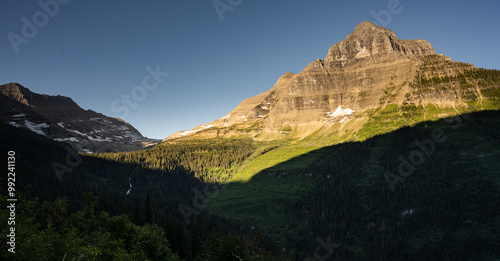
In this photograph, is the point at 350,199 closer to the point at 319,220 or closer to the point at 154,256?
the point at 319,220

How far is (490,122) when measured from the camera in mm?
188375

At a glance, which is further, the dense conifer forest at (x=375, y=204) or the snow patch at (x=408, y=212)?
the snow patch at (x=408, y=212)

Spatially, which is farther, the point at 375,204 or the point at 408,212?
the point at 375,204

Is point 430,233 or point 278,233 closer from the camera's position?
point 430,233

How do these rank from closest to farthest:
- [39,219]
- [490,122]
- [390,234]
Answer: [39,219] → [390,234] → [490,122]

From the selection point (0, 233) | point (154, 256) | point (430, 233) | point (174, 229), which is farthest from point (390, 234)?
point (0, 233)

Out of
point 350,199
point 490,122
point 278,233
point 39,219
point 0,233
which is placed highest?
point 490,122

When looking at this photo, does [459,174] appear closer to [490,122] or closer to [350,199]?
[350,199]

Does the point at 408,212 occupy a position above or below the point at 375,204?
below

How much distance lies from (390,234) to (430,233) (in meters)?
17.2

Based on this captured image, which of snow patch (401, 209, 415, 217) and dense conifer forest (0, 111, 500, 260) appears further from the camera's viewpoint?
snow patch (401, 209, 415, 217)

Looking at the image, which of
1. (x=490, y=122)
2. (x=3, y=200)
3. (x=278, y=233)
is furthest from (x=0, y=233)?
(x=490, y=122)

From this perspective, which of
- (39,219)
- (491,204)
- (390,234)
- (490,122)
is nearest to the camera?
(39,219)

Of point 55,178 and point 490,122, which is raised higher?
point 490,122
